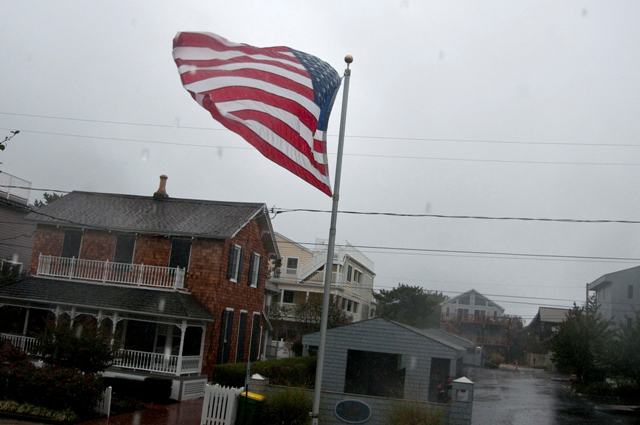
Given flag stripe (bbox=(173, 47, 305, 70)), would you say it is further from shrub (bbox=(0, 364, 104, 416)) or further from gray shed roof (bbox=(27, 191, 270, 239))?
gray shed roof (bbox=(27, 191, 270, 239))

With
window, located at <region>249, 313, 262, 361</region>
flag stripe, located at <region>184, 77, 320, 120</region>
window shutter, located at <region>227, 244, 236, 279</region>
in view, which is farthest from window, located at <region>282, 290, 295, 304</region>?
flag stripe, located at <region>184, 77, 320, 120</region>

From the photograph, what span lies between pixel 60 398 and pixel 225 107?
9.64 meters

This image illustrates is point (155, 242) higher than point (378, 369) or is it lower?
higher

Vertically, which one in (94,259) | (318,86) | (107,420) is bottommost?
(107,420)

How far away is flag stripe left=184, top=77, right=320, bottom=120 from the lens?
29.0ft

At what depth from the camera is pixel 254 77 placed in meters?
9.20

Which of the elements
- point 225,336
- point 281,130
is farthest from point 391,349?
point 281,130

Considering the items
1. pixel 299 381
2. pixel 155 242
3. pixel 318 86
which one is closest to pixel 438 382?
pixel 299 381

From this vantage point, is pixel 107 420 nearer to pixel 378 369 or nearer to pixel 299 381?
pixel 299 381

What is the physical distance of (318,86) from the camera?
9719 millimetres

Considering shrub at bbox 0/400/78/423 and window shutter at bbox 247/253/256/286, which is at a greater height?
window shutter at bbox 247/253/256/286

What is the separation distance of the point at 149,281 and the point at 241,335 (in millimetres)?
5036

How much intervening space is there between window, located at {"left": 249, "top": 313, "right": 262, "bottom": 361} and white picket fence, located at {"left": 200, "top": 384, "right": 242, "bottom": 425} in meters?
14.6

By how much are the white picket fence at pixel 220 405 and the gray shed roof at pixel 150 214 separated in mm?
10374
